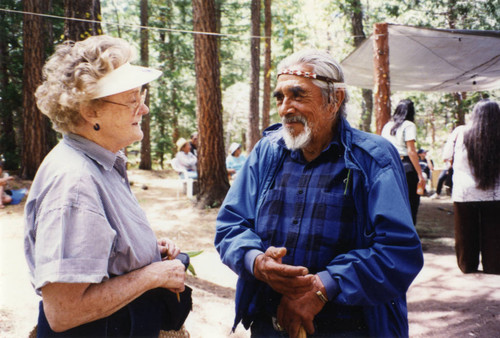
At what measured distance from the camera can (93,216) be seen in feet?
3.96

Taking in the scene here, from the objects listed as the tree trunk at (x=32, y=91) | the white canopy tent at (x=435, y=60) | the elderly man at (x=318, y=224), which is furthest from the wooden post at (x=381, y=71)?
the tree trunk at (x=32, y=91)

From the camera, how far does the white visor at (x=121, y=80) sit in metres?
1.43

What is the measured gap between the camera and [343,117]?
1.97 metres

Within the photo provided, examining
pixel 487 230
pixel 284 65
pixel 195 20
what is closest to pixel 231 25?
pixel 195 20

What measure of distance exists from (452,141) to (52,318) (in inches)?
284

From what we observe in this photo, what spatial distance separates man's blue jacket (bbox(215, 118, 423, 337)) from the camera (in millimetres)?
1539

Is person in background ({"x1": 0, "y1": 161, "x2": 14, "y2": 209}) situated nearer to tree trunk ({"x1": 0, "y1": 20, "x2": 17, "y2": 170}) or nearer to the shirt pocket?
tree trunk ({"x1": 0, "y1": 20, "x2": 17, "y2": 170})

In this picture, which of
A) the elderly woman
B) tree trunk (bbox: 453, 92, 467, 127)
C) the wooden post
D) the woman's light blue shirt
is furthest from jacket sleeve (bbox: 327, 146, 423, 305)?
tree trunk (bbox: 453, 92, 467, 127)

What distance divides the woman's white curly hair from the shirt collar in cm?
5

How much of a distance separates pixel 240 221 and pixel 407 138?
4.06 metres

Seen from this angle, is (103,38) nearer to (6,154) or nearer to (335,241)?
(335,241)

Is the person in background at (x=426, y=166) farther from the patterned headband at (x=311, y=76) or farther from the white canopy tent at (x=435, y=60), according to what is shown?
the patterned headband at (x=311, y=76)

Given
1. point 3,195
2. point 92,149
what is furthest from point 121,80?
point 3,195

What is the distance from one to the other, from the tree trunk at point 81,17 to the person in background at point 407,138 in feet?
13.7
